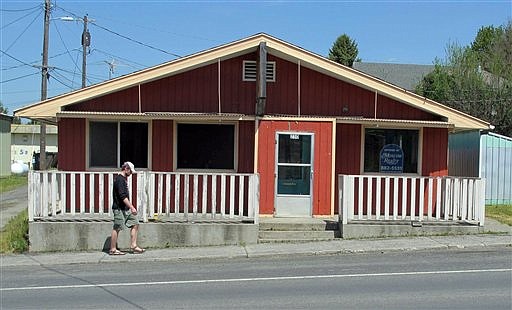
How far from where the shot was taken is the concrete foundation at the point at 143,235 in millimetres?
12305

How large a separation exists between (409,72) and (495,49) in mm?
17914

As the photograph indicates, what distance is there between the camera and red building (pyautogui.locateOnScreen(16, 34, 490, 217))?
13.9 meters

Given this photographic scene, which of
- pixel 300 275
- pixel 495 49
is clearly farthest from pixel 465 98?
pixel 300 275

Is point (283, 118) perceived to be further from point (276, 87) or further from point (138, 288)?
point (138, 288)

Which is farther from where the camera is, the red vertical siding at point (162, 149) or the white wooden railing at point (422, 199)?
the red vertical siding at point (162, 149)

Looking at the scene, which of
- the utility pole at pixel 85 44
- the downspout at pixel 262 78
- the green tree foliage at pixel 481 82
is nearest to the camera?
the downspout at pixel 262 78

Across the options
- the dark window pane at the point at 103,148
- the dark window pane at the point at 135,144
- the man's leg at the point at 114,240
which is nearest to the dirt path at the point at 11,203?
the dark window pane at the point at 103,148

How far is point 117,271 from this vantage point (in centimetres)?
1022

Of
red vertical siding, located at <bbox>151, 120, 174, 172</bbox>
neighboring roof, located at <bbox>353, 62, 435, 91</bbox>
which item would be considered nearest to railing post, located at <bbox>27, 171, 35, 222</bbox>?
red vertical siding, located at <bbox>151, 120, 174, 172</bbox>

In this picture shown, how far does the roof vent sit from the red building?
2 cm

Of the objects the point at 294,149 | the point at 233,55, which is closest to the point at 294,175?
the point at 294,149

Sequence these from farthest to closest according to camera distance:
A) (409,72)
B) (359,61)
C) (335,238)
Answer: (359,61) < (409,72) < (335,238)

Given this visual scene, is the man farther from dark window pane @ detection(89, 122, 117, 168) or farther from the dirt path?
the dirt path

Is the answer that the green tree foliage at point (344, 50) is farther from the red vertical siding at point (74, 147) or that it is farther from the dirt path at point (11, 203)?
the red vertical siding at point (74, 147)
